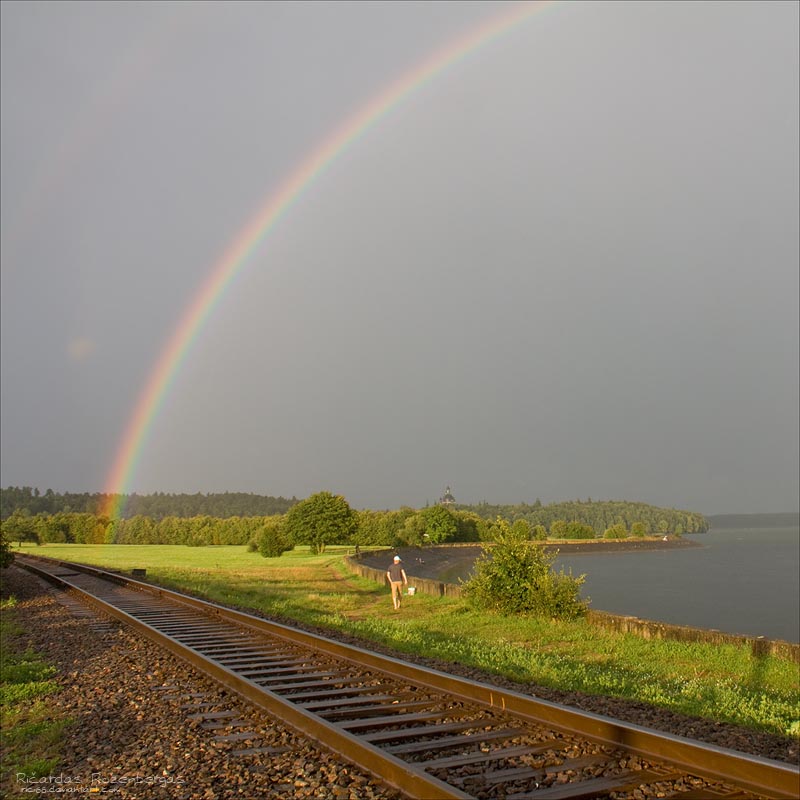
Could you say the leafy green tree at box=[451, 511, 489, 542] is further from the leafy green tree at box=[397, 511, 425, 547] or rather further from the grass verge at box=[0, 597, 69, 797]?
the grass verge at box=[0, 597, 69, 797]

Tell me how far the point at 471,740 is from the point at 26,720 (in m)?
5.50

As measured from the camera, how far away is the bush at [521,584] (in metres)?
18.6

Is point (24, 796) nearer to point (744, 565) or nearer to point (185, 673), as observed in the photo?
point (185, 673)

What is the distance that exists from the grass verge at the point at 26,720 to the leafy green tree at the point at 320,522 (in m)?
62.4

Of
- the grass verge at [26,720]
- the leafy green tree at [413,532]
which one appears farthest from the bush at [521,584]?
the leafy green tree at [413,532]

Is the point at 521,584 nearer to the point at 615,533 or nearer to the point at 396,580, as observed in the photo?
the point at 396,580

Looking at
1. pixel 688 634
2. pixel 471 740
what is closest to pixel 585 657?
pixel 688 634

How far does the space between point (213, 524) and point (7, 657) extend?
4736 inches

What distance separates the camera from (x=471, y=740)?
6391 mm

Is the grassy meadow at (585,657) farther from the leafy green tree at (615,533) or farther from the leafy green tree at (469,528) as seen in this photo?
the leafy green tree at (615,533)

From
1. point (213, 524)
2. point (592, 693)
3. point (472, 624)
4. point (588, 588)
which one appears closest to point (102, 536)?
point (213, 524)

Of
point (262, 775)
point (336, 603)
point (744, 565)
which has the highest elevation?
point (262, 775)

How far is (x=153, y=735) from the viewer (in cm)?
707

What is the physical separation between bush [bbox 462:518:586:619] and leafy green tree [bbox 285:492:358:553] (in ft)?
182
